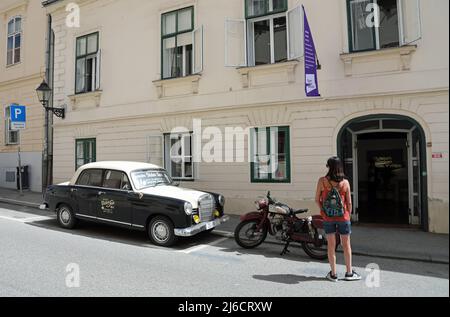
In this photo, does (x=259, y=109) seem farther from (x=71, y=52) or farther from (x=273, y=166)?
(x=71, y=52)

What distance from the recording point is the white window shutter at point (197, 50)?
1056 cm

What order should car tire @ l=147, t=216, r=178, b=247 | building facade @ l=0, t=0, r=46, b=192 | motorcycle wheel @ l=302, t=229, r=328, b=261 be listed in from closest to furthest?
motorcycle wheel @ l=302, t=229, r=328, b=261
car tire @ l=147, t=216, r=178, b=247
building facade @ l=0, t=0, r=46, b=192

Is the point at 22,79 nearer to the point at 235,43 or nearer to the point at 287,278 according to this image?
the point at 235,43

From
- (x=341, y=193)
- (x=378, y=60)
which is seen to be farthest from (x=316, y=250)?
(x=378, y=60)

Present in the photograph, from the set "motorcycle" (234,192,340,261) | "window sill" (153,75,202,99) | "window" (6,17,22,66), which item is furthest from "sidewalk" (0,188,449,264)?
"window" (6,17,22,66)

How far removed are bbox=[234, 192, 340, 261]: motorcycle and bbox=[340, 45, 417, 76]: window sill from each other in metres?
4.21

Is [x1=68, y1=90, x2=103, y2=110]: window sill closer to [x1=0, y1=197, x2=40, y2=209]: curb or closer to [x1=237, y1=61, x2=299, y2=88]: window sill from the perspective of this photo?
[x1=0, y1=197, x2=40, y2=209]: curb

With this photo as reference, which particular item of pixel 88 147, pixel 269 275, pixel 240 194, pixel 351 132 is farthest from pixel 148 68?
pixel 269 275

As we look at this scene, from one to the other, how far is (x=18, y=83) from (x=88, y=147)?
6.66 metres

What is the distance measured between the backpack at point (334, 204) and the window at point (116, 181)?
438cm

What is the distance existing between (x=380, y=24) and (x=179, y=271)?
7734 millimetres

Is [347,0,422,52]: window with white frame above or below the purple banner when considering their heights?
above

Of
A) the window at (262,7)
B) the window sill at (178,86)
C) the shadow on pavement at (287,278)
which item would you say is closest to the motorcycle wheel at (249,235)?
the shadow on pavement at (287,278)

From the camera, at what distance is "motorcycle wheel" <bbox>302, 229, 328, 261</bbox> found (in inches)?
238
